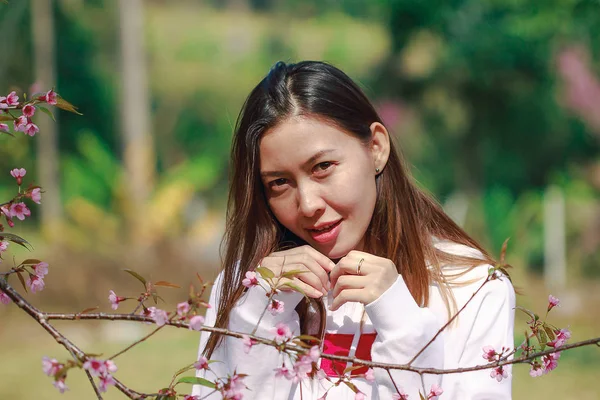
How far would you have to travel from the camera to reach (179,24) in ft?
89.0

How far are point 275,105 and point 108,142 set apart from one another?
20.0 meters

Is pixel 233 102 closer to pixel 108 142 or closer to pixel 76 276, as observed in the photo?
pixel 108 142

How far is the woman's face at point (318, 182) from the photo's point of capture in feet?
7.05

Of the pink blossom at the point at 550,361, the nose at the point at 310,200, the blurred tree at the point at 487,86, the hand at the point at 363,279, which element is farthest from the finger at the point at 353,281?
the blurred tree at the point at 487,86

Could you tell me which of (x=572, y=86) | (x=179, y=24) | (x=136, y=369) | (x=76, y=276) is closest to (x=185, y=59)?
(x=179, y=24)

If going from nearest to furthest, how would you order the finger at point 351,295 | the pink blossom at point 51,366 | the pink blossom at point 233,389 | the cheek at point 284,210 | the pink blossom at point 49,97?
1. the pink blossom at point 51,366
2. the pink blossom at point 233,389
3. the pink blossom at point 49,97
4. the finger at point 351,295
5. the cheek at point 284,210

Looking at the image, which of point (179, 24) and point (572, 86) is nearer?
point (572, 86)

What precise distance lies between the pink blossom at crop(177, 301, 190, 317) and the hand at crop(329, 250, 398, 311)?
0.55 m

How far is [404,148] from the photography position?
8.12 meters

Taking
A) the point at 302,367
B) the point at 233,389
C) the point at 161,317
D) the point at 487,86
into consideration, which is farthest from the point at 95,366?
the point at 487,86

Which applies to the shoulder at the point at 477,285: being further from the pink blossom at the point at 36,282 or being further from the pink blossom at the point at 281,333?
the pink blossom at the point at 36,282

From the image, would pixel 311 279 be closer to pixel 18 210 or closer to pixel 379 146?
pixel 379 146

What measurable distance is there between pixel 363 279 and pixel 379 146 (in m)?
0.51

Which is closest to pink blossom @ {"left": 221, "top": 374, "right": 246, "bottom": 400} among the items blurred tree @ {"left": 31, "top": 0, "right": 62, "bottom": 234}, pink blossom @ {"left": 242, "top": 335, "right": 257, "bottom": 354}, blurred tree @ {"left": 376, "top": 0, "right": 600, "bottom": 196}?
pink blossom @ {"left": 242, "top": 335, "right": 257, "bottom": 354}
